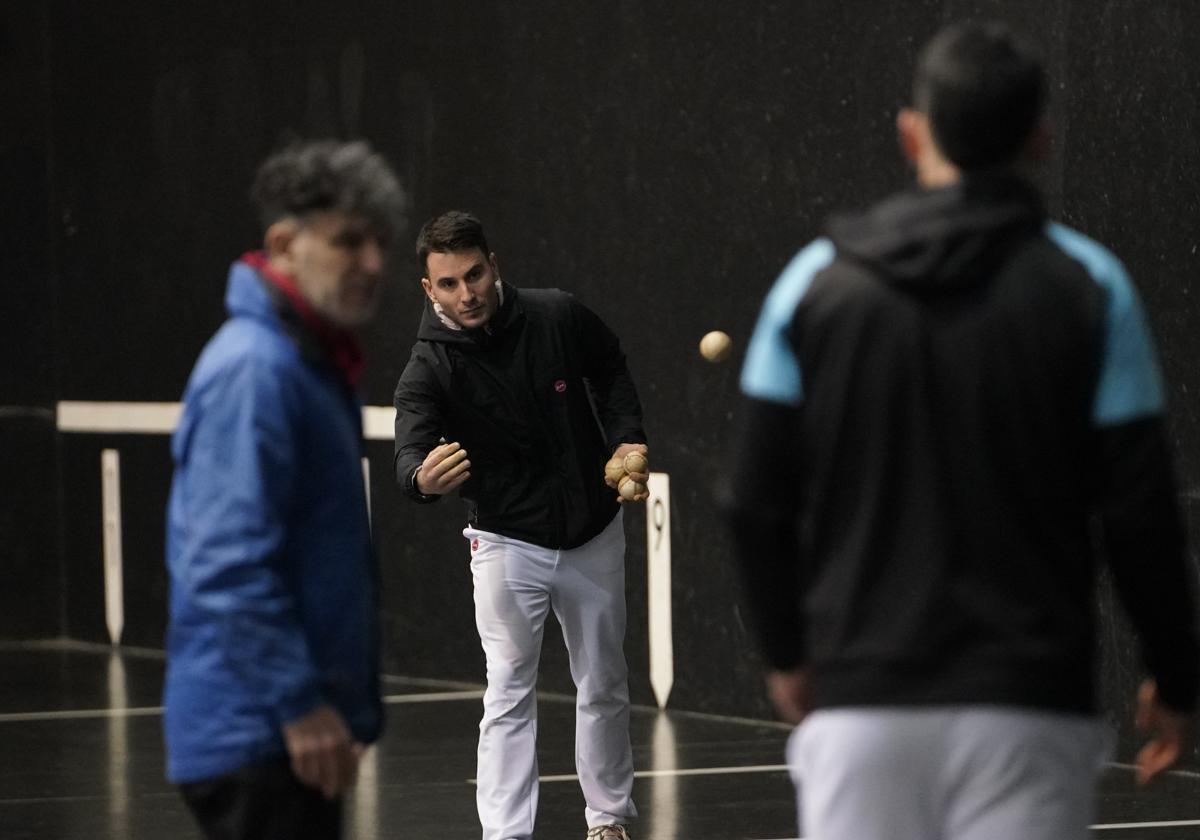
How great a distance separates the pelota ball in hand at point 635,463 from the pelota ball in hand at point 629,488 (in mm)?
28

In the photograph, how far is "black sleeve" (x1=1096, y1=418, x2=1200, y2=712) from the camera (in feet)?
8.39

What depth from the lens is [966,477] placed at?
2.53 m

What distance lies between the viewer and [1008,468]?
2.54 m

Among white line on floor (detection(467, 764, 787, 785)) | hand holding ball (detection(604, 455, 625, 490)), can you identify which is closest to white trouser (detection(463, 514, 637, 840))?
hand holding ball (detection(604, 455, 625, 490))

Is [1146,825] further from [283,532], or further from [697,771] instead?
[283,532]

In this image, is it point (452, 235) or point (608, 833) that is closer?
point (452, 235)

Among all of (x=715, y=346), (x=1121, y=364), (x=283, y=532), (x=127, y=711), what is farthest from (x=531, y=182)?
(x=1121, y=364)

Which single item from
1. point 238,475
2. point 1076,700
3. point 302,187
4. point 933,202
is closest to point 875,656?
point 1076,700

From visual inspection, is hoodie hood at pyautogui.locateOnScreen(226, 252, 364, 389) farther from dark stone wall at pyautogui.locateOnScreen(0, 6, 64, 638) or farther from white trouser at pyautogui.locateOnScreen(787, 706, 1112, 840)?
dark stone wall at pyautogui.locateOnScreen(0, 6, 64, 638)

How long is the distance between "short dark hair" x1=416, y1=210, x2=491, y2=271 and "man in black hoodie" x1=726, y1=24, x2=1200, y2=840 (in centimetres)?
344

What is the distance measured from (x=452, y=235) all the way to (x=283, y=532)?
314 cm

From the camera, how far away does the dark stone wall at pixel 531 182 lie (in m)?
7.30

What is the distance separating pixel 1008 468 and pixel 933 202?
0.33 meters

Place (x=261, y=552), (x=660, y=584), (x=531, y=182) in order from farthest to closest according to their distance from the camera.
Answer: (x=531, y=182), (x=660, y=584), (x=261, y=552)
